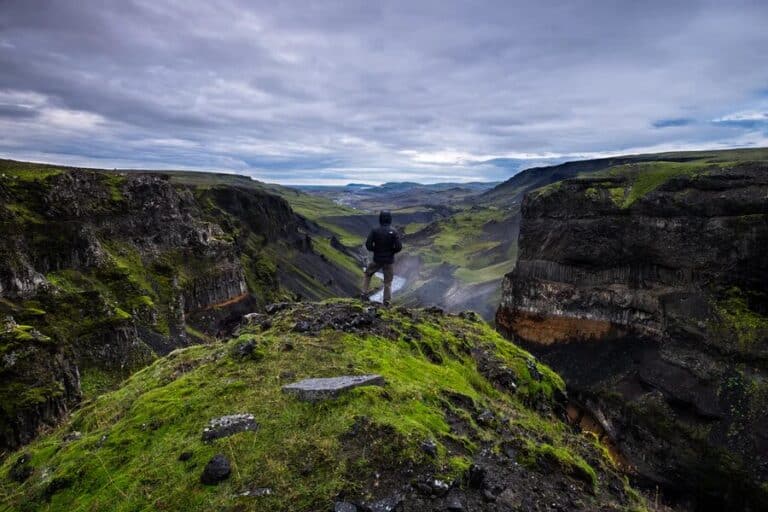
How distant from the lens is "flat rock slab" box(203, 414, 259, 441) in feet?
25.1

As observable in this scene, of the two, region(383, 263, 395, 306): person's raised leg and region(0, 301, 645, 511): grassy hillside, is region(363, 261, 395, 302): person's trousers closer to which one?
region(383, 263, 395, 306): person's raised leg

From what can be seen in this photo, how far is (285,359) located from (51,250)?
34757mm

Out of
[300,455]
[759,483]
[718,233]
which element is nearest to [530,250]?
[718,233]

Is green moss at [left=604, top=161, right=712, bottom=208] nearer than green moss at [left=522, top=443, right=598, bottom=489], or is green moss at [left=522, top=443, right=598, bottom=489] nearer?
green moss at [left=522, top=443, right=598, bottom=489]

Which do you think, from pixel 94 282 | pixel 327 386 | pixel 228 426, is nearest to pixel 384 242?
pixel 327 386

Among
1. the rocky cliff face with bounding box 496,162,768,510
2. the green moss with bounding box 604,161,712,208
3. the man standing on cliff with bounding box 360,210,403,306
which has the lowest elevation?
the rocky cliff face with bounding box 496,162,768,510

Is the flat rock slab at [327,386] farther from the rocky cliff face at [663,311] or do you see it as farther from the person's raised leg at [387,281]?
the rocky cliff face at [663,311]

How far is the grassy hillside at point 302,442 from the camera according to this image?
6.70 meters

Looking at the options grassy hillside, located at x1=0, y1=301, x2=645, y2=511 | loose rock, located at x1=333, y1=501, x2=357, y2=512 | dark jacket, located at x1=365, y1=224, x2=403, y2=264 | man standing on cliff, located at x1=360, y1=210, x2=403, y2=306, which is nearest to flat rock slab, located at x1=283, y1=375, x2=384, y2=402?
grassy hillside, located at x1=0, y1=301, x2=645, y2=511

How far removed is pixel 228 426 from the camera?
306 inches

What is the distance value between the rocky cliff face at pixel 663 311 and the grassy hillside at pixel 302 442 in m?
24.9

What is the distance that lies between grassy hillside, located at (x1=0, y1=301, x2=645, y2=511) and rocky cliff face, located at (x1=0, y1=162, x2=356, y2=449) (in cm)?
1405

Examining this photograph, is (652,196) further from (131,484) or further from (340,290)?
(340,290)

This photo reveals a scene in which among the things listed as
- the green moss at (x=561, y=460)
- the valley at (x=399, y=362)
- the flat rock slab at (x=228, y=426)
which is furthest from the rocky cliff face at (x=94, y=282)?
the green moss at (x=561, y=460)
